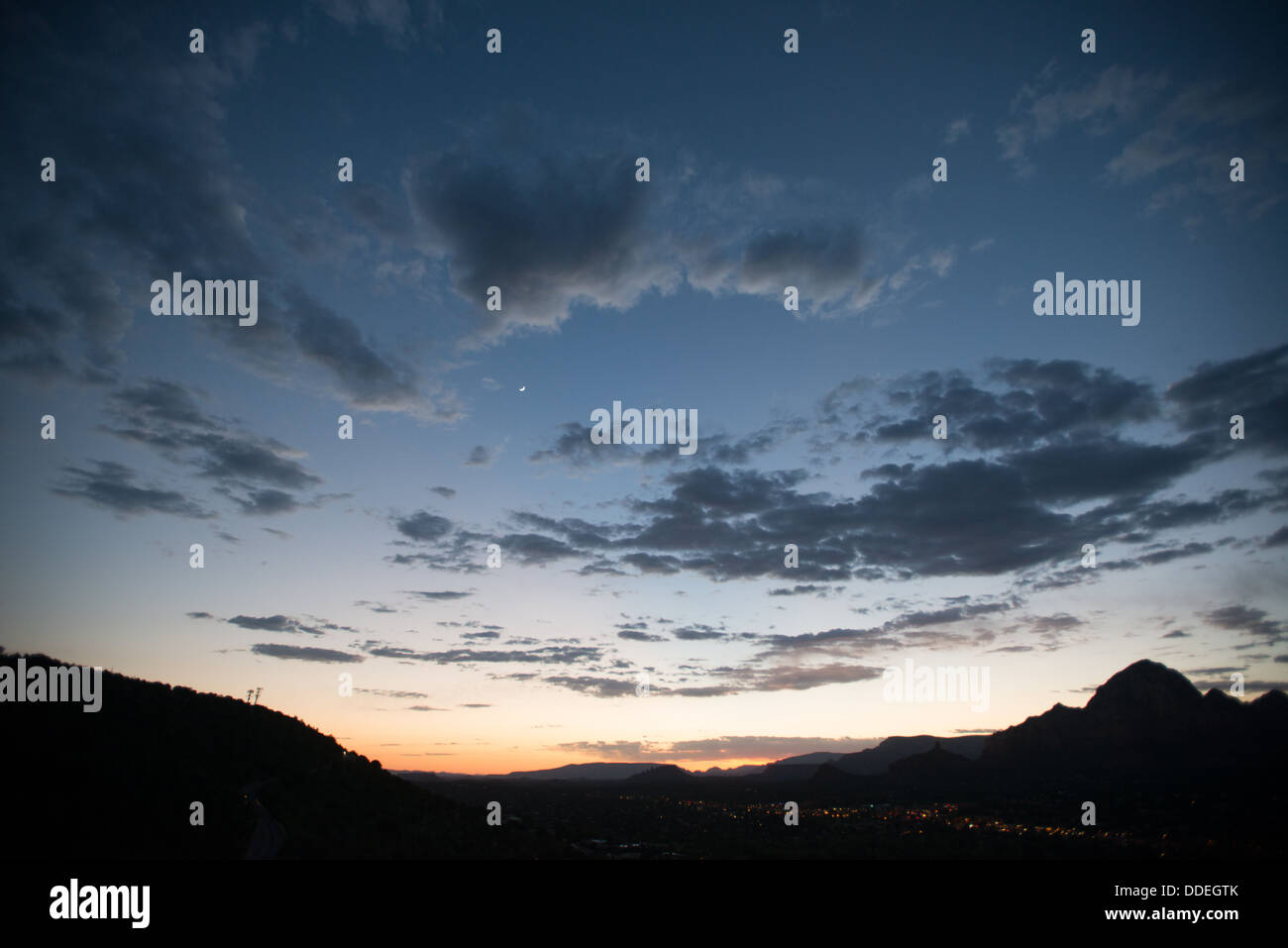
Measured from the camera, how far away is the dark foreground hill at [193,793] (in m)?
32.6

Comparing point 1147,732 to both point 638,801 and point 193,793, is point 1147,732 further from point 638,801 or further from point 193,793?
point 193,793

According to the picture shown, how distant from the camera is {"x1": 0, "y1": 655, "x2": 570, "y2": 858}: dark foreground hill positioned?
32625 mm

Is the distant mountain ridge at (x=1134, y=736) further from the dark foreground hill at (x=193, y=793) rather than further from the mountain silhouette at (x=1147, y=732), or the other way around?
the dark foreground hill at (x=193, y=793)

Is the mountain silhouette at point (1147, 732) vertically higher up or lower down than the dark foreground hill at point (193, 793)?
lower down

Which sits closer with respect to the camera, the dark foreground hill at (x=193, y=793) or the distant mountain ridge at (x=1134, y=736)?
the dark foreground hill at (x=193, y=793)

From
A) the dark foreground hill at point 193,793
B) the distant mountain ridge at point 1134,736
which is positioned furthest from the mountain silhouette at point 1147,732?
the dark foreground hill at point 193,793

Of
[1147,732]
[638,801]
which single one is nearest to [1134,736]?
[1147,732]

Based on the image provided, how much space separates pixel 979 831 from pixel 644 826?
A: 4974 cm

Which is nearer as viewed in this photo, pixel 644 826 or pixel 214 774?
pixel 214 774

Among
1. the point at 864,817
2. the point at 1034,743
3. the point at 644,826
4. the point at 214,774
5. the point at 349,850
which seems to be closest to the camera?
the point at 349,850

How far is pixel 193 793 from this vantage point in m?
38.0

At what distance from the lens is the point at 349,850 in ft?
117
